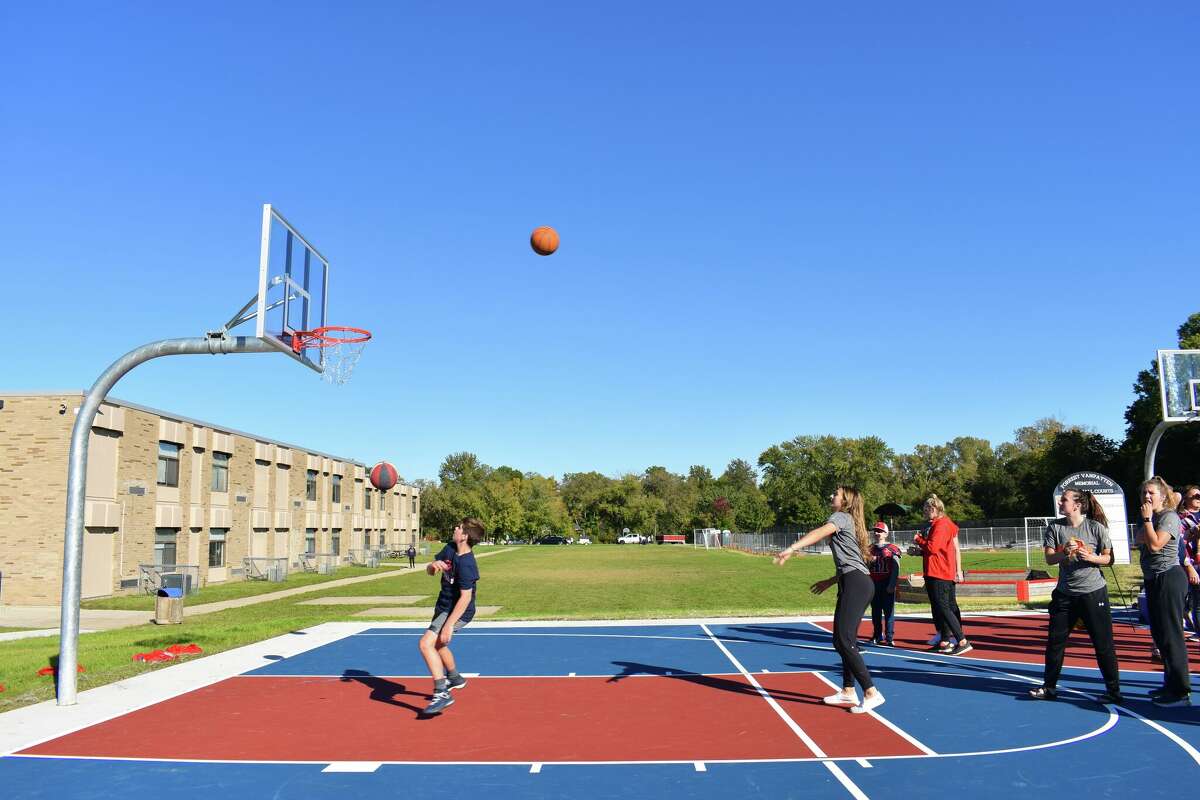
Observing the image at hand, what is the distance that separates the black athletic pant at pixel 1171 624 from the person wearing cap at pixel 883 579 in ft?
14.9

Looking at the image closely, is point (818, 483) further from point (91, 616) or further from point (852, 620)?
point (852, 620)

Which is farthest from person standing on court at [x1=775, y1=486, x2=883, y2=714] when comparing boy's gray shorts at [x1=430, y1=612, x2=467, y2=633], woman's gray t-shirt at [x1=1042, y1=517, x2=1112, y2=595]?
boy's gray shorts at [x1=430, y1=612, x2=467, y2=633]

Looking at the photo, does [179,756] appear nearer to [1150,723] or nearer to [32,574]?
[1150,723]

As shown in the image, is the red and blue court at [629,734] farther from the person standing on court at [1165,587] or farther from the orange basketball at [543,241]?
the orange basketball at [543,241]

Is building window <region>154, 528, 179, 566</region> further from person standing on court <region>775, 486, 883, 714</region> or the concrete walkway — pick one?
person standing on court <region>775, 486, 883, 714</region>

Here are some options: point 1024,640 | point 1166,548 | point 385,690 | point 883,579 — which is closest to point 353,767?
point 385,690

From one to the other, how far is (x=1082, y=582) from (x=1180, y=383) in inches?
666

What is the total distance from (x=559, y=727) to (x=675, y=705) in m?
1.58

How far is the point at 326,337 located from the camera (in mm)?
13734

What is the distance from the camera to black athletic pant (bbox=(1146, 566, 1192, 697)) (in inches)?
346

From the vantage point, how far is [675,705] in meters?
9.71

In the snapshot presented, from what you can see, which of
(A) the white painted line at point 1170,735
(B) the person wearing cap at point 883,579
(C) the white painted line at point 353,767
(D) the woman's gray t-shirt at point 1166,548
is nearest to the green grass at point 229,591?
(B) the person wearing cap at point 883,579

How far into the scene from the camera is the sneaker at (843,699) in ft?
30.3

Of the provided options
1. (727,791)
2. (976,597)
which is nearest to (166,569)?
(976,597)
